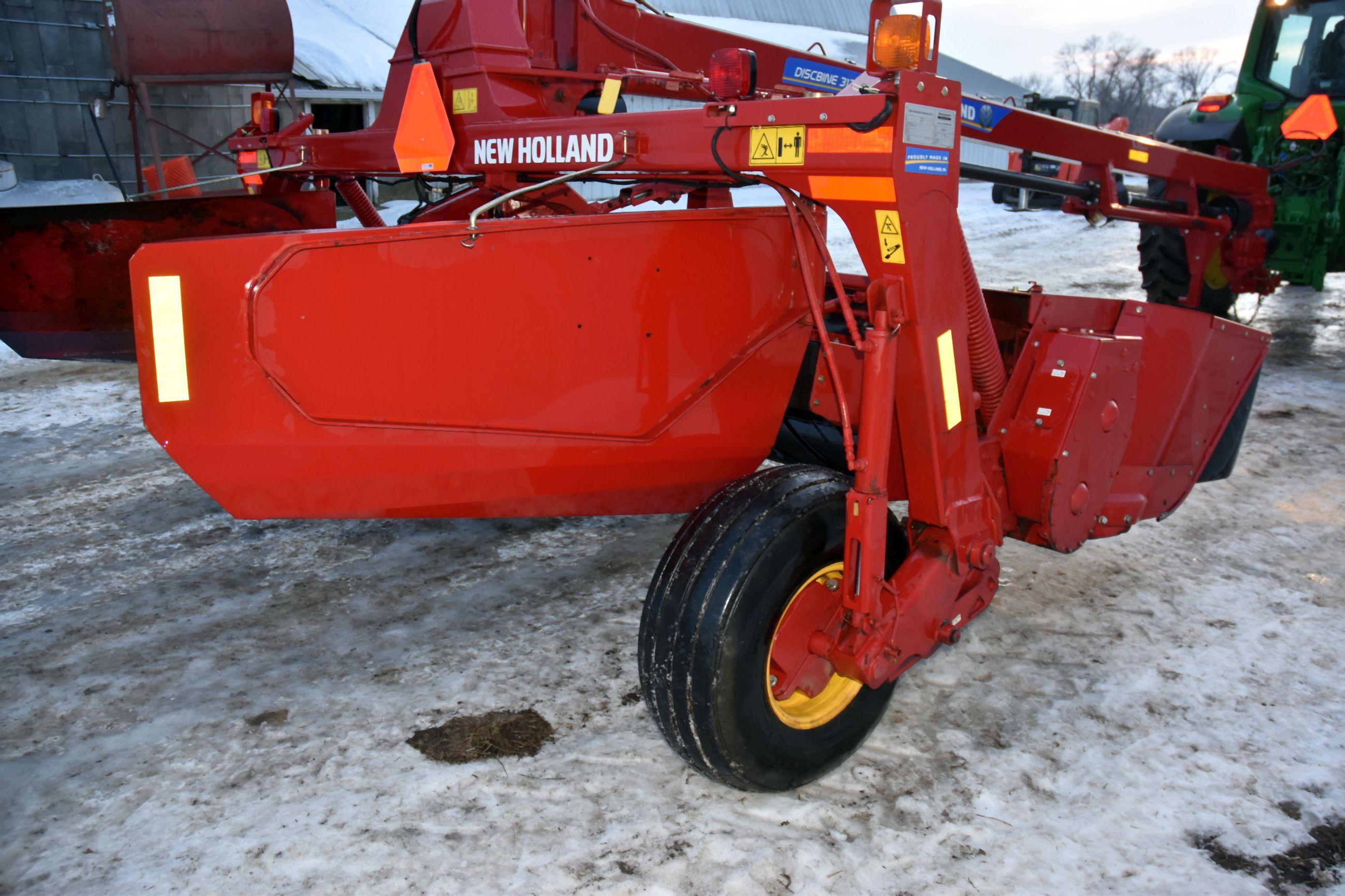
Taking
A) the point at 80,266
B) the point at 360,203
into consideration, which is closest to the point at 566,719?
the point at 80,266

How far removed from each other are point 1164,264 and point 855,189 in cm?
550

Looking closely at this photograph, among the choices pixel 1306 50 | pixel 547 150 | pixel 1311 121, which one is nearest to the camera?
pixel 547 150

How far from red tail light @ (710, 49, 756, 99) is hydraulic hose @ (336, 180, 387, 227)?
274 centimetres

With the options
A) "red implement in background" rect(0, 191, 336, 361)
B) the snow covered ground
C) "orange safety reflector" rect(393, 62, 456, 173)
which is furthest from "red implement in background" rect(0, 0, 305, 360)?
"orange safety reflector" rect(393, 62, 456, 173)

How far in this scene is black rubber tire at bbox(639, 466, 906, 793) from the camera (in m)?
2.12

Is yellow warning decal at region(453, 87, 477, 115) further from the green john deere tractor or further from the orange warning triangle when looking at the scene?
the orange warning triangle

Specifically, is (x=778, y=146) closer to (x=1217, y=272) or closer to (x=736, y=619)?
(x=736, y=619)

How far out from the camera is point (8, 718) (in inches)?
104

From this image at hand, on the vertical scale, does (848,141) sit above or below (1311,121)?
below

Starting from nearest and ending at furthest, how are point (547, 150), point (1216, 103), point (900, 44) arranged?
point (900, 44) < point (547, 150) < point (1216, 103)

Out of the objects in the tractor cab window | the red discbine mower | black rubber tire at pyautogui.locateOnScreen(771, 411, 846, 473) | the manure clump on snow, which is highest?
the tractor cab window

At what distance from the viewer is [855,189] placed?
210cm

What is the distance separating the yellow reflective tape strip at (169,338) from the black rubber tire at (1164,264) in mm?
5956

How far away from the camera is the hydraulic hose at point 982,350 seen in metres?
2.46
